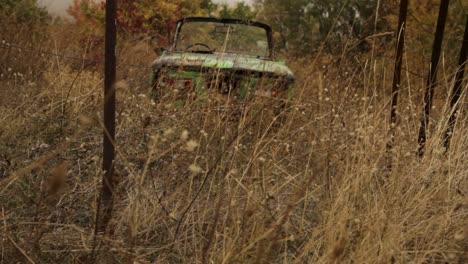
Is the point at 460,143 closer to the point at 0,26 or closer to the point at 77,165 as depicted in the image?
the point at 77,165

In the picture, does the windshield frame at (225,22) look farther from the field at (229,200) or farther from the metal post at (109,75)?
the metal post at (109,75)

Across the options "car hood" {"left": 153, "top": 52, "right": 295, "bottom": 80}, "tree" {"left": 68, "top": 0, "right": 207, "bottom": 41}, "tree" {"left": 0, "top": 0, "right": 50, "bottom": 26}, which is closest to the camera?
"car hood" {"left": 153, "top": 52, "right": 295, "bottom": 80}

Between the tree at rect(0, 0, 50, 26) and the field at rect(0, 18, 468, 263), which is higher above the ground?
the tree at rect(0, 0, 50, 26)

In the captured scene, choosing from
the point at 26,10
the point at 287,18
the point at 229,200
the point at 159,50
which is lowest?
the point at 229,200

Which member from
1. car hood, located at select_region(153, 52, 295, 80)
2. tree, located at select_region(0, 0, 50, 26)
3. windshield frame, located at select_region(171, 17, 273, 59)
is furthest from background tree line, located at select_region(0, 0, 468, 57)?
car hood, located at select_region(153, 52, 295, 80)

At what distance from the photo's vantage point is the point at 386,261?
1.59 metres

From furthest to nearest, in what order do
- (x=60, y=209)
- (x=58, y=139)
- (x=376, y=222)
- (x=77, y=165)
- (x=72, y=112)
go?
(x=72, y=112), (x=58, y=139), (x=77, y=165), (x=60, y=209), (x=376, y=222)

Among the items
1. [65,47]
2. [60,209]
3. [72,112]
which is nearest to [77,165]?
[60,209]

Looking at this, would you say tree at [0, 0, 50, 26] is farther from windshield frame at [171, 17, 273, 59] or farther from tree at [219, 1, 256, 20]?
tree at [219, 1, 256, 20]

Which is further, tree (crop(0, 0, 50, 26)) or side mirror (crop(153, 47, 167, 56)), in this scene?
tree (crop(0, 0, 50, 26))

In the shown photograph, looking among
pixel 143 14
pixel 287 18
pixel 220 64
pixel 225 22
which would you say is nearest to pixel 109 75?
pixel 220 64

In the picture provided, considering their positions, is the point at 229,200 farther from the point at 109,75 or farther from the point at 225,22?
the point at 225,22

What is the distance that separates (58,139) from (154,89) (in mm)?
1024

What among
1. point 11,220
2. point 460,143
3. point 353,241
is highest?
point 460,143
